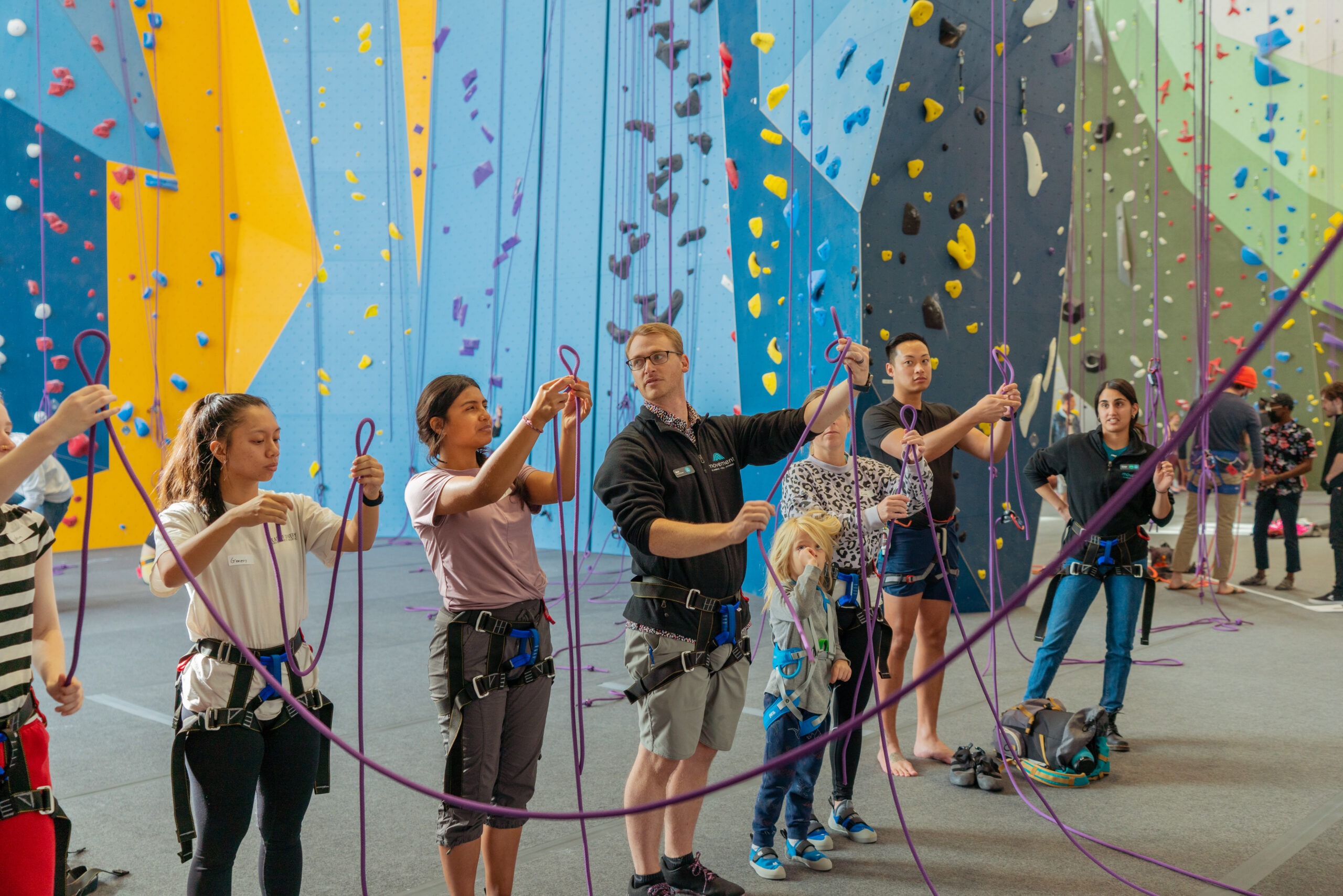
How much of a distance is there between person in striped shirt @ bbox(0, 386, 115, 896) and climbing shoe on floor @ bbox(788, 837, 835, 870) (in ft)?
5.16

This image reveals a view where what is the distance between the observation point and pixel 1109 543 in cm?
322

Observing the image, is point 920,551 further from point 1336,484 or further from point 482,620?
point 1336,484

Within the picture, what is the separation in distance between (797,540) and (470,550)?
2.98ft

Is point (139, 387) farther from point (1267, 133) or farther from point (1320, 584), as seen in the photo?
point (1267, 133)

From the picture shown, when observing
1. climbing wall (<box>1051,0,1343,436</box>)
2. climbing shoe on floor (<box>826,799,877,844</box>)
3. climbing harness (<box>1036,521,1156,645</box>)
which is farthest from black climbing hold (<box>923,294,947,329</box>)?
climbing wall (<box>1051,0,1343,436</box>)

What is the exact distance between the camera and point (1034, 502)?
19.5 ft

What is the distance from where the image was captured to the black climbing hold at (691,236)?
21.3 feet

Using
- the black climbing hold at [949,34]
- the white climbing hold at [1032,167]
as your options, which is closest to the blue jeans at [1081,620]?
the white climbing hold at [1032,167]

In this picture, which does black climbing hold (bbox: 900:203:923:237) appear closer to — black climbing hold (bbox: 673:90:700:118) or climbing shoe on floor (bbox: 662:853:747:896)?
black climbing hold (bbox: 673:90:700:118)

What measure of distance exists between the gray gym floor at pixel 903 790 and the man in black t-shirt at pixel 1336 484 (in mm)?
1147

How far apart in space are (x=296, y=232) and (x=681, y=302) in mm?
4065

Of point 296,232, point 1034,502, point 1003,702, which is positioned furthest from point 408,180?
point 1003,702

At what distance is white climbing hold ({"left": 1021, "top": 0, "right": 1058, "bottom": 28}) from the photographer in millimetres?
A: 5367

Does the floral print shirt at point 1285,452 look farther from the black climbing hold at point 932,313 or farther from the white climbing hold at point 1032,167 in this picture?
the black climbing hold at point 932,313
